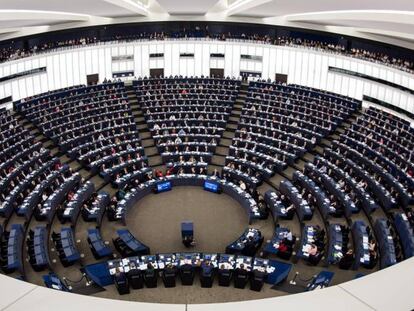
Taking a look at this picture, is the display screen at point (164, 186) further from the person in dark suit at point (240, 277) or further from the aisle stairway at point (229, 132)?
the person in dark suit at point (240, 277)

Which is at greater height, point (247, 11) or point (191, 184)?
point (247, 11)

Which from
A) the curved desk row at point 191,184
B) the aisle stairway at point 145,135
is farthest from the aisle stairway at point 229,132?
the aisle stairway at point 145,135

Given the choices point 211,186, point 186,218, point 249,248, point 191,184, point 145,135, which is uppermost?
point 145,135

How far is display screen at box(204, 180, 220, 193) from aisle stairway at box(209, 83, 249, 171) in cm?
240

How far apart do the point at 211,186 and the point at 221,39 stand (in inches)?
768

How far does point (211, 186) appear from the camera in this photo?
89.2 feet

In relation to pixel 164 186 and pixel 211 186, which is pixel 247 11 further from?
pixel 164 186

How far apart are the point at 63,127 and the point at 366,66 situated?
23292 mm

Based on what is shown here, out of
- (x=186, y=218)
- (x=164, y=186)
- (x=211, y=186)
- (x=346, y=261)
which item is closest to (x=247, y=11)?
(x=211, y=186)

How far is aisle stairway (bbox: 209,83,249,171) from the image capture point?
99.3 ft

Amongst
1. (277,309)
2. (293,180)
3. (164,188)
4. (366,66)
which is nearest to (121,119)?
(164,188)

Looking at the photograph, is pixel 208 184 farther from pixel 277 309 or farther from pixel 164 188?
pixel 277 309

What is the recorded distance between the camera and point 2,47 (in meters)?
34.8

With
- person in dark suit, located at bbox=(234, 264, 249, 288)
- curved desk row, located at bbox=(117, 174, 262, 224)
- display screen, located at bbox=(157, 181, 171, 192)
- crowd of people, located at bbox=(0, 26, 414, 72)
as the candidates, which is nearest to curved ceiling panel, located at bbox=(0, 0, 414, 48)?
crowd of people, located at bbox=(0, 26, 414, 72)
